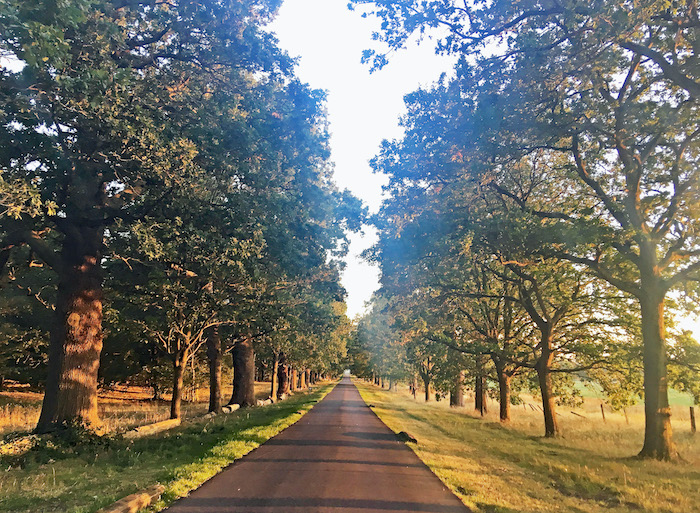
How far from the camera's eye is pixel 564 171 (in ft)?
55.3

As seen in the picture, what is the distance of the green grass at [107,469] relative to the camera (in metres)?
6.61

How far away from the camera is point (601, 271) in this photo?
1411 centimetres

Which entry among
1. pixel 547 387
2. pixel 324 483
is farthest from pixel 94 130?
pixel 547 387

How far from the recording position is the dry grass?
53.7 feet

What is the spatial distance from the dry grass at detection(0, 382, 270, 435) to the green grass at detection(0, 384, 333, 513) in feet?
7.42

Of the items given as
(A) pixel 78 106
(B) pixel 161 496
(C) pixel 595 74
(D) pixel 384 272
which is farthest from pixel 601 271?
(A) pixel 78 106

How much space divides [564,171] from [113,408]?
1035 inches

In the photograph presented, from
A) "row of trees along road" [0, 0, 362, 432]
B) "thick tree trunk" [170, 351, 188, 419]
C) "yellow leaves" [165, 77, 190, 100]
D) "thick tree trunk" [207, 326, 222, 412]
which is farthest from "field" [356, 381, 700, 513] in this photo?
"thick tree trunk" [207, 326, 222, 412]

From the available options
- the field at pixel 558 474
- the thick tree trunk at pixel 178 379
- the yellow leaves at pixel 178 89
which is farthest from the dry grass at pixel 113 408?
the field at pixel 558 474

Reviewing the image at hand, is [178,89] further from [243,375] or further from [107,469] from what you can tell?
[243,375]

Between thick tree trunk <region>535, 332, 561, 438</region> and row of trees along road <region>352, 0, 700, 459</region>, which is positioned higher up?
row of trees along road <region>352, 0, 700, 459</region>

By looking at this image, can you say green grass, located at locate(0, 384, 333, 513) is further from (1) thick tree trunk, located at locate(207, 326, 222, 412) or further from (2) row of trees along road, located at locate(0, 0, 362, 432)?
(1) thick tree trunk, located at locate(207, 326, 222, 412)

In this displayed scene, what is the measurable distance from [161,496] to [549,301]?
60.0 feet

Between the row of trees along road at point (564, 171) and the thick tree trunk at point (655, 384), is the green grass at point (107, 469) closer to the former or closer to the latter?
the row of trees along road at point (564, 171)
